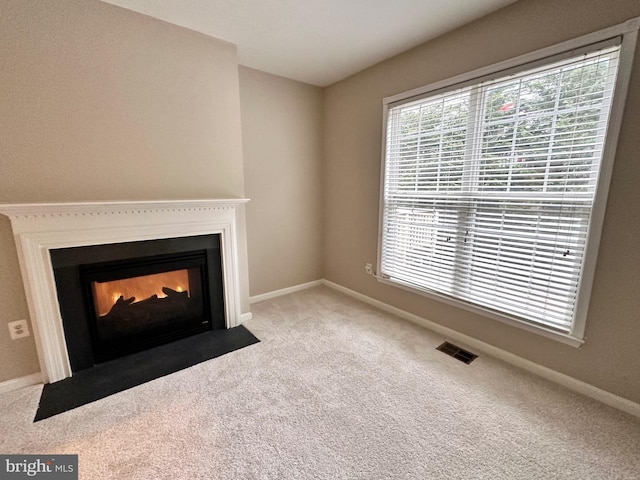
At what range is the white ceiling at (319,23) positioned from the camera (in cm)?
182

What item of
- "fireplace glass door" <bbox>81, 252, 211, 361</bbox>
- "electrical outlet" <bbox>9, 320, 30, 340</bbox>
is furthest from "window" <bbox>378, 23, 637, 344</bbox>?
"electrical outlet" <bbox>9, 320, 30, 340</bbox>

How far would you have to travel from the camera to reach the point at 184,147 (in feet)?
7.24

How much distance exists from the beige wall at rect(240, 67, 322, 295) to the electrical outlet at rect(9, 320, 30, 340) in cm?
178

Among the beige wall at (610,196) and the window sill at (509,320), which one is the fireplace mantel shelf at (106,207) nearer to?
the beige wall at (610,196)

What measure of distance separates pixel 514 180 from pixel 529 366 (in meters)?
1.34

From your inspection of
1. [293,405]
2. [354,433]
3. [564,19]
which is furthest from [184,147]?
[564,19]

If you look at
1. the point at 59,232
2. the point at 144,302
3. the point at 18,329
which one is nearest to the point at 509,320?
the point at 144,302

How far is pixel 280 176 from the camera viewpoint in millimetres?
3152

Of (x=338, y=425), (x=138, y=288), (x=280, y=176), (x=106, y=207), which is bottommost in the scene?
(x=338, y=425)

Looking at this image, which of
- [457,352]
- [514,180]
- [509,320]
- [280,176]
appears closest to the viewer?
[514,180]

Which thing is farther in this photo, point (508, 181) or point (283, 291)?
point (283, 291)

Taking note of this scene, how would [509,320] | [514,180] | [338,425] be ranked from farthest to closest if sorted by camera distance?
[509,320]
[514,180]
[338,425]

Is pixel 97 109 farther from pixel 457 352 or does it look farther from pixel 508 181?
pixel 457 352

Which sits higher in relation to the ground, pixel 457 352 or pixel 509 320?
pixel 509 320
